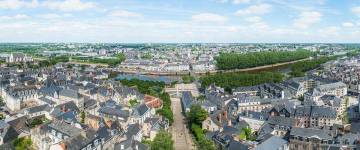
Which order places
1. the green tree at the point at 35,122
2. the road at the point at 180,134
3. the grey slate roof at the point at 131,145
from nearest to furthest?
the grey slate roof at the point at 131,145
the road at the point at 180,134
the green tree at the point at 35,122

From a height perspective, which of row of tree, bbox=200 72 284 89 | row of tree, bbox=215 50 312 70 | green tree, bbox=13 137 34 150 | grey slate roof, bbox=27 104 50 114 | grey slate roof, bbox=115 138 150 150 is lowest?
green tree, bbox=13 137 34 150

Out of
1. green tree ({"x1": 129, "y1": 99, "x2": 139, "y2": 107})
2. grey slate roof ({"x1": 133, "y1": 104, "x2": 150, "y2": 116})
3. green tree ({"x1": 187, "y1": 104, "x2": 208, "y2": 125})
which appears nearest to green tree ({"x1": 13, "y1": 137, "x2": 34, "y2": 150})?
grey slate roof ({"x1": 133, "y1": 104, "x2": 150, "y2": 116})

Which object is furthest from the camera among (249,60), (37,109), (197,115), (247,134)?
(249,60)

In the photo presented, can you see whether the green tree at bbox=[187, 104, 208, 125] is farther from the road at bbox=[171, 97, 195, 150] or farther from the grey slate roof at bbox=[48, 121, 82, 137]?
the grey slate roof at bbox=[48, 121, 82, 137]

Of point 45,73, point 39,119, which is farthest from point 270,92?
point 45,73

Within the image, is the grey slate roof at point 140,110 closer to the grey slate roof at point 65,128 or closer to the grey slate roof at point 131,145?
the grey slate roof at point 65,128

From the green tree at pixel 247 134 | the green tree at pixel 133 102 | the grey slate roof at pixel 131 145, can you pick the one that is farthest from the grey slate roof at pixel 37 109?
the green tree at pixel 247 134

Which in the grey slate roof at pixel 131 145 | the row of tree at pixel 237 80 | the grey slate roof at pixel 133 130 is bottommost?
the grey slate roof at pixel 131 145

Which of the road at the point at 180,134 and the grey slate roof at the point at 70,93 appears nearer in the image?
the road at the point at 180,134

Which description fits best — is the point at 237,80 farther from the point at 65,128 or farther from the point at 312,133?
the point at 65,128

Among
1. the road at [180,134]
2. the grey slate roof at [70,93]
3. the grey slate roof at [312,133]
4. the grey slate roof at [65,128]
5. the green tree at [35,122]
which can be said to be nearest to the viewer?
the grey slate roof at [65,128]

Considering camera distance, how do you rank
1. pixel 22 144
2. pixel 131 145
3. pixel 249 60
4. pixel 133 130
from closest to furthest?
pixel 131 145, pixel 22 144, pixel 133 130, pixel 249 60

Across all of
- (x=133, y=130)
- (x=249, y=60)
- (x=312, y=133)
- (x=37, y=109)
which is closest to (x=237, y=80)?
(x=312, y=133)

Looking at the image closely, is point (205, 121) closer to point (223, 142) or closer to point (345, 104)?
point (223, 142)
